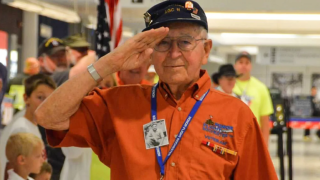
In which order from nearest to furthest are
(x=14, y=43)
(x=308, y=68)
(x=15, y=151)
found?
1. (x=15, y=151)
2. (x=14, y=43)
3. (x=308, y=68)

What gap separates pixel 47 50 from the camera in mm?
6273

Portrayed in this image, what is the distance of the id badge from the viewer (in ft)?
7.73

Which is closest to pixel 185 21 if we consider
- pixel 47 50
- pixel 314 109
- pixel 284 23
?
pixel 47 50

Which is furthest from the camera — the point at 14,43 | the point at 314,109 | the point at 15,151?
the point at 314,109

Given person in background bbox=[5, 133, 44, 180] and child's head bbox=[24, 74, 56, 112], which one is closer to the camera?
person in background bbox=[5, 133, 44, 180]

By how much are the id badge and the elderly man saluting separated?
0.02m

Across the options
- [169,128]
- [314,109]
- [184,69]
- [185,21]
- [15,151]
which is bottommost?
[314,109]

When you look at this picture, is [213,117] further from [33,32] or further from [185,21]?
[33,32]

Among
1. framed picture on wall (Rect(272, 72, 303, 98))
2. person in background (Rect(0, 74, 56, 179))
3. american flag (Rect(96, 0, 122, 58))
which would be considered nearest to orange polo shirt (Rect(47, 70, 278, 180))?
person in background (Rect(0, 74, 56, 179))

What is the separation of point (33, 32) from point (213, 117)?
13947 millimetres

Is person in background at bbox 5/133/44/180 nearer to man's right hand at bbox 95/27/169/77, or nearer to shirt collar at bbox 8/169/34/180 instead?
shirt collar at bbox 8/169/34/180

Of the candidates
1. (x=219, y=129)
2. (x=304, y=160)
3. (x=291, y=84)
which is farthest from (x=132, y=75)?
(x=291, y=84)

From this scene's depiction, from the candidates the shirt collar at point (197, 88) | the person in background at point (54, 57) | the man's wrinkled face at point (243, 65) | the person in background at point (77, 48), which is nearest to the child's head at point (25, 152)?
the person in background at point (77, 48)

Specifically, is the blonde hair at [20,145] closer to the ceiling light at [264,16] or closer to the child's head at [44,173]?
the child's head at [44,173]
